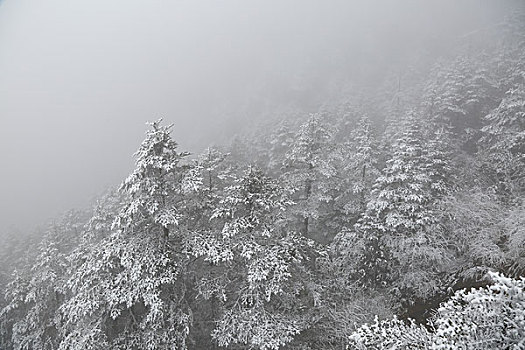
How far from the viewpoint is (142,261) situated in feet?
28.8

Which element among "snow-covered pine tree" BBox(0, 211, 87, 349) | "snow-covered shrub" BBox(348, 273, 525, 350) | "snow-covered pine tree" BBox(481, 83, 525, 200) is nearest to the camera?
"snow-covered shrub" BBox(348, 273, 525, 350)

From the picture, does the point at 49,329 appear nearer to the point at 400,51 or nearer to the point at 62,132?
the point at 400,51

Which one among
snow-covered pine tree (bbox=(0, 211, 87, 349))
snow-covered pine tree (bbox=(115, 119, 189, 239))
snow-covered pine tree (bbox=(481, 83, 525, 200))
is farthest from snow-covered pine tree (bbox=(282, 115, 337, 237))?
snow-covered pine tree (bbox=(0, 211, 87, 349))

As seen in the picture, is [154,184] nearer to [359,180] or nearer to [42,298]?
[42,298]

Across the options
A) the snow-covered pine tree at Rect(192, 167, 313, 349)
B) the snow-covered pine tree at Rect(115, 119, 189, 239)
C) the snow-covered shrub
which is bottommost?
the snow-covered shrub

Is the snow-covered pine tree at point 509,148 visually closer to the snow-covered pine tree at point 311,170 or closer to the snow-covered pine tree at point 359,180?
the snow-covered pine tree at point 359,180

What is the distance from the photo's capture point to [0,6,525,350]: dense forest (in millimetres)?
8773

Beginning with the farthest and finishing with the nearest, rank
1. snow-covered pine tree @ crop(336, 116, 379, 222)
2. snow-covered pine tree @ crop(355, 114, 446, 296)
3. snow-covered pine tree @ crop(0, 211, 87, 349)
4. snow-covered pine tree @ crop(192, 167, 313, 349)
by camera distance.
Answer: snow-covered pine tree @ crop(336, 116, 379, 222) < snow-covered pine tree @ crop(0, 211, 87, 349) < snow-covered pine tree @ crop(355, 114, 446, 296) < snow-covered pine tree @ crop(192, 167, 313, 349)

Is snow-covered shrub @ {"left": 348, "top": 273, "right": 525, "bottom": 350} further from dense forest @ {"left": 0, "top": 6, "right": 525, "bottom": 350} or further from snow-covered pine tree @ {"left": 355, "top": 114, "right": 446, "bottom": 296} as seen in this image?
snow-covered pine tree @ {"left": 355, "top": 114, "right": 446, "bottom": 296}

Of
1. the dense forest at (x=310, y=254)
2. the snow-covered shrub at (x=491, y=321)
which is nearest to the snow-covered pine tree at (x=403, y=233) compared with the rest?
the dense forest at (x=310, y=254)

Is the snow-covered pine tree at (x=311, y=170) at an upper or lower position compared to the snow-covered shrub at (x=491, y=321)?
upper

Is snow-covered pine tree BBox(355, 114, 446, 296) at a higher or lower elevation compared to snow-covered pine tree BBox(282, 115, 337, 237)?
lower

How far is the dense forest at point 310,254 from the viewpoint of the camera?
345 inches

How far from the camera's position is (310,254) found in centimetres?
1271
